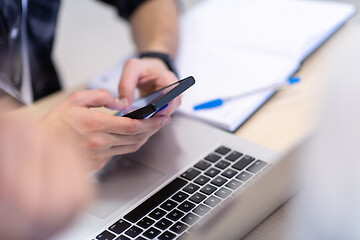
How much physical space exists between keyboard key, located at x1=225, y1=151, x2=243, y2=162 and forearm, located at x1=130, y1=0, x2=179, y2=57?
12.6 inches

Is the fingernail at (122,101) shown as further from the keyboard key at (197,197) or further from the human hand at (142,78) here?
the keyboard key at (197,197)

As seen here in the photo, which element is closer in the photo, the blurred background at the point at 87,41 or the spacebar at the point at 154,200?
the spacebar at the point at 154,200

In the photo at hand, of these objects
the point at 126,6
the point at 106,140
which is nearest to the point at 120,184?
the point at 106,140

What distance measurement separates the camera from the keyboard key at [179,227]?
477 mm

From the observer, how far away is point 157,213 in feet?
1.66

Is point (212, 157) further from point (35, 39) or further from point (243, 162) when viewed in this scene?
point (35, 39)

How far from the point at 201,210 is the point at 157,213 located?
5 cm

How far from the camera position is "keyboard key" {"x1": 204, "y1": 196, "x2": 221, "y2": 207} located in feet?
1.66

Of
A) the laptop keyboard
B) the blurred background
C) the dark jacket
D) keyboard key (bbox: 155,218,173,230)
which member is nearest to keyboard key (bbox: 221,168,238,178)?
the laptop keyboard

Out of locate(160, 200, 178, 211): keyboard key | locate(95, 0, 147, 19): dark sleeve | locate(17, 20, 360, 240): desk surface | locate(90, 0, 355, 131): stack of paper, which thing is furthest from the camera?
locate(95, 0, 147, 19): dark sleeve

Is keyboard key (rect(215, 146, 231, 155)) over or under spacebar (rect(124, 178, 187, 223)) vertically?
over

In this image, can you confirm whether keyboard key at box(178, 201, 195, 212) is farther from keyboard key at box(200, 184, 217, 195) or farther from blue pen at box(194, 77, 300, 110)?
blue pen at box(194, 77, 300, 110)

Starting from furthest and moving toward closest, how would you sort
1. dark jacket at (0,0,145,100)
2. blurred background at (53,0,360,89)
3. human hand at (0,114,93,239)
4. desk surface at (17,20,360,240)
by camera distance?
blurred background at (53,0,360,89)
dark jacket at (0,0,145,100)
desk surface at (17,20,360,240)
human hand at (0,114,93,239)

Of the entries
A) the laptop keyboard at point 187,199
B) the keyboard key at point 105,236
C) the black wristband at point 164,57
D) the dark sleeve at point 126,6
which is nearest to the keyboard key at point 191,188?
the laptop keyboard at point 187,199
